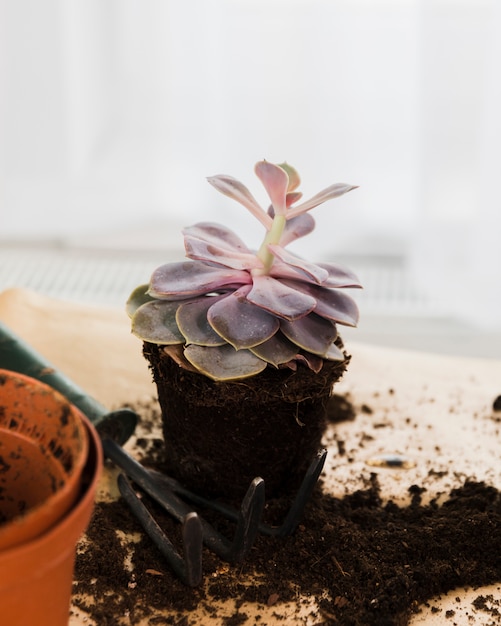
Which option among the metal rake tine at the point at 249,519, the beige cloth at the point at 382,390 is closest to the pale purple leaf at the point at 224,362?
the metal rake tine at the point at 249,519

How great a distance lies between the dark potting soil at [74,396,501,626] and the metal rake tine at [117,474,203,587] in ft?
0.04

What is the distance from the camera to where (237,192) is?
95 centimetres

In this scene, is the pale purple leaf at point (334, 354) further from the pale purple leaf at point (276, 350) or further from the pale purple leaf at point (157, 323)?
the pale purple leaf at point (157, 323)

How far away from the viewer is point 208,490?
989 mm

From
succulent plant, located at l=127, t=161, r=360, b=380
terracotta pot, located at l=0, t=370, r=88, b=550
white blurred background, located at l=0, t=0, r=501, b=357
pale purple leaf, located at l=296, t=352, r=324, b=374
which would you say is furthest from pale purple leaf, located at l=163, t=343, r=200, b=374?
white blurred background, located at l=0, t=0, r=501, b=357

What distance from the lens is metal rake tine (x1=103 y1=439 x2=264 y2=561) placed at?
85 centimetres

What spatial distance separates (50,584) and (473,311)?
1453 mm

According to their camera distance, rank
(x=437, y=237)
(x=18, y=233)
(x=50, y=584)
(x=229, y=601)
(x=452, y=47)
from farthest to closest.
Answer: (x=18, y=233)
(x=437, y=237)
(x=452, y=47)
(x=229, y=601)
(x=50, y=584)

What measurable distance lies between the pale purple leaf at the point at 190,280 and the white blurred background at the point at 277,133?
3.25ft

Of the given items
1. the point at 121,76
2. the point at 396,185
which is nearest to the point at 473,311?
the point at 396,185

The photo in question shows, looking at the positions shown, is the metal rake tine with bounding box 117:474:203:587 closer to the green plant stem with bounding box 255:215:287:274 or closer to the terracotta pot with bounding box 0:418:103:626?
the terracotta pot with bounding box 0:418:103:626

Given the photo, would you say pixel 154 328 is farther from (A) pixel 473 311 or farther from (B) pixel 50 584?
(A) pixel 473 311

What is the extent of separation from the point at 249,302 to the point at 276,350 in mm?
61

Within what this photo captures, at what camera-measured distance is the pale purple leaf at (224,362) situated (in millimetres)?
877
